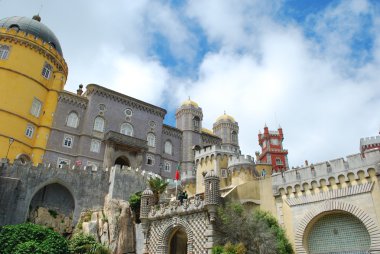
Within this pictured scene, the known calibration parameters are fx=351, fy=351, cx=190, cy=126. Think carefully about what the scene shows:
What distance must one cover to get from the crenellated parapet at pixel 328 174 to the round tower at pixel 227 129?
103 feet

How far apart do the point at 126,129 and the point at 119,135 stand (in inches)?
119

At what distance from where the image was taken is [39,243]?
24.9 metres

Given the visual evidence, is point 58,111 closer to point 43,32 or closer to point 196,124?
point 43,32

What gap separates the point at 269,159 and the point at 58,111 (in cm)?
4027

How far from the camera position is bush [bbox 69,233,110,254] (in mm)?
26172

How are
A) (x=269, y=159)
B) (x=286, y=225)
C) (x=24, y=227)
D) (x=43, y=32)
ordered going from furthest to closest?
1. (x=269, y=159)
2. (x=43, y=32)
3. (x=24, y=227)
4. (x=286, y=225)

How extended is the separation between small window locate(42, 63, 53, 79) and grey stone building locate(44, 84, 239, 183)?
2.76 meters

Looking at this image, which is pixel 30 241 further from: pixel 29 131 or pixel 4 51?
pixel 4 51

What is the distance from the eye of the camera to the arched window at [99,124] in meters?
44.7

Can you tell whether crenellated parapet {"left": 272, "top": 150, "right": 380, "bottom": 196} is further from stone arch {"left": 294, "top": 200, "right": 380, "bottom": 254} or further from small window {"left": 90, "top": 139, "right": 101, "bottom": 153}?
small window {"left": 90, "top": 139, "right": 101, "bottom": 153}

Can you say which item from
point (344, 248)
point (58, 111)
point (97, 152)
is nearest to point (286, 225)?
point (344, 248)

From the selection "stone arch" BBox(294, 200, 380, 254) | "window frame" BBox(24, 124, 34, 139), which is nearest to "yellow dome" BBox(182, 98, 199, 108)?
"window frame" BBox(24, 124, 34, 139)

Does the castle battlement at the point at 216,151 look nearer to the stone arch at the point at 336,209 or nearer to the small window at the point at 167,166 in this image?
the small window at the point at 167,166

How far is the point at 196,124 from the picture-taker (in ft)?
179
